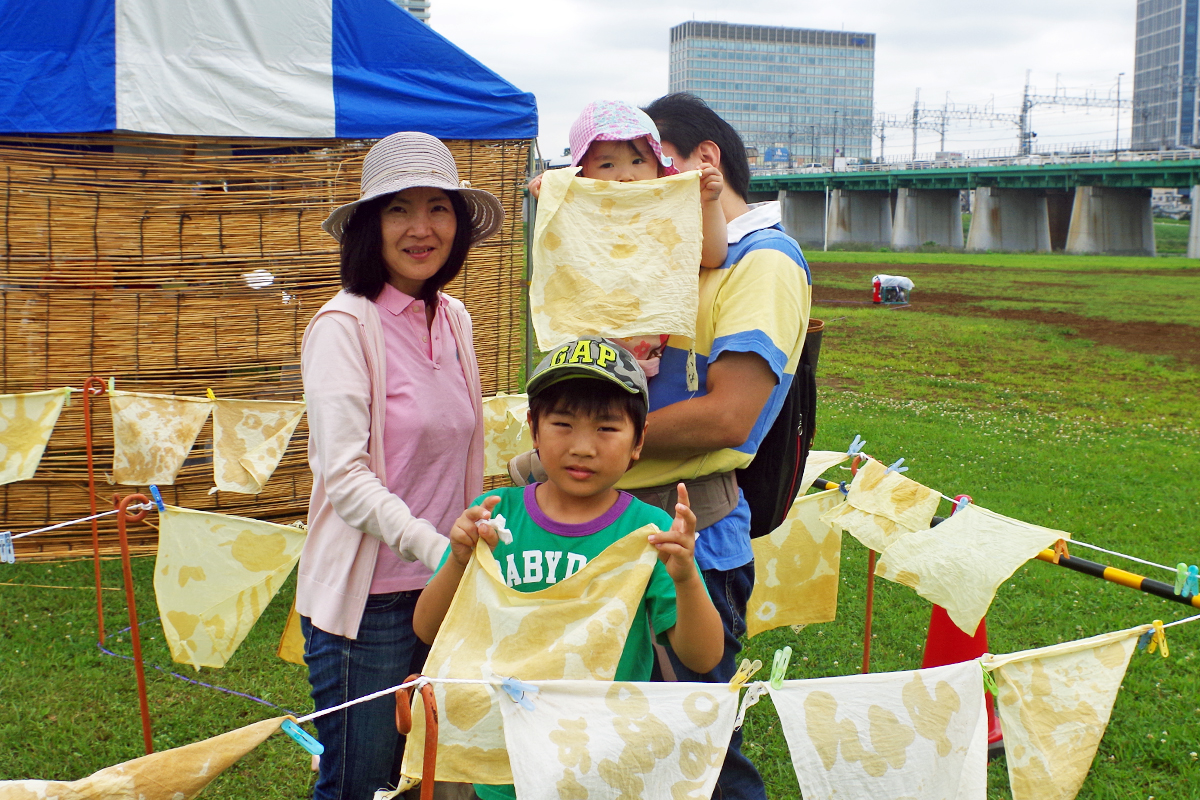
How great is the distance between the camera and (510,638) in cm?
164

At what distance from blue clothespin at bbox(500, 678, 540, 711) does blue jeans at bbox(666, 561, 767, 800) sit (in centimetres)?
53

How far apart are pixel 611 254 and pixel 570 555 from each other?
657mm

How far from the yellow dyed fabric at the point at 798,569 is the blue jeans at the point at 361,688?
6.47 feet

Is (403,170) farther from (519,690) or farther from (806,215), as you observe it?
(806,215)

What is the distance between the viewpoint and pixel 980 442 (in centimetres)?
914

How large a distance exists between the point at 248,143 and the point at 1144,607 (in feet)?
19.6

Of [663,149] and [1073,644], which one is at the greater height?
[663,149]

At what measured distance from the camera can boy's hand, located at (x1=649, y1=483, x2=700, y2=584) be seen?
5.00 feet

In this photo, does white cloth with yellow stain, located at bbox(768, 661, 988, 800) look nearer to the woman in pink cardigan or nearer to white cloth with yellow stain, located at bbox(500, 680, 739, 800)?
white cloth with yellow stain, located at bbox(500, 680, 739, 800)

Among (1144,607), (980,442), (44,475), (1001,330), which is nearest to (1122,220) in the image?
(1001,330)

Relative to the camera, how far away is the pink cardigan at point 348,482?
190 cm

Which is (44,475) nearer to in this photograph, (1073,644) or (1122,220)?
(1073,644)

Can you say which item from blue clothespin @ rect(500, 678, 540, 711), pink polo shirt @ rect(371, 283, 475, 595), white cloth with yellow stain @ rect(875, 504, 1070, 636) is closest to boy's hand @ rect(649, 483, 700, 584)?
blue clothespin @ rect(500, 678, 540, 711)

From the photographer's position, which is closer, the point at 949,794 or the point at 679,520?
the point at 679,520
